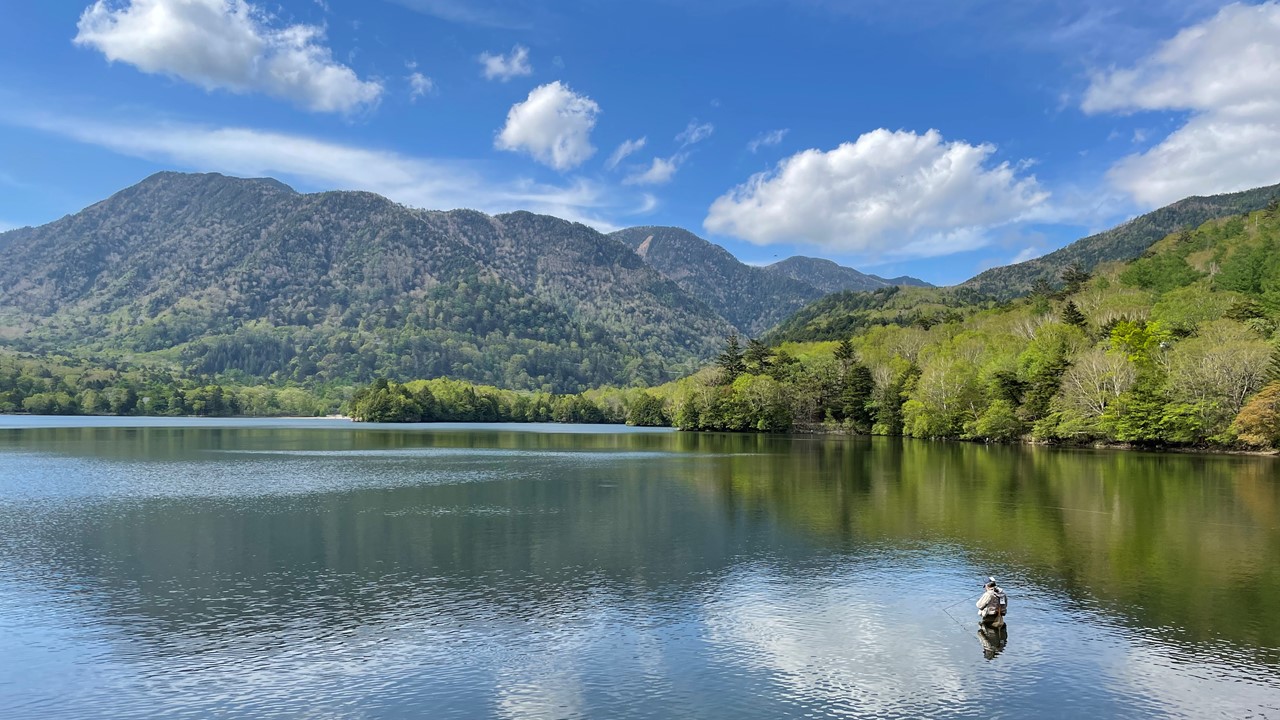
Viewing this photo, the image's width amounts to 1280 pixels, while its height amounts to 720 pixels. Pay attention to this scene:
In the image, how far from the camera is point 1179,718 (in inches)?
712

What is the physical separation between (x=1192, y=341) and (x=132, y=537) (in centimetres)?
11513

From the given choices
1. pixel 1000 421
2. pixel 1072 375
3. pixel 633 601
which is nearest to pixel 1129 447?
pixel 1072 375

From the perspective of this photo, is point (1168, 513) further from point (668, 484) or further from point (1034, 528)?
point (668, 484)

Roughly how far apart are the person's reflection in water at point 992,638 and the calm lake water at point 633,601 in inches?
4.3

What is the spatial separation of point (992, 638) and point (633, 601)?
11.6m

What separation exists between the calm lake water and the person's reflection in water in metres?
0.11

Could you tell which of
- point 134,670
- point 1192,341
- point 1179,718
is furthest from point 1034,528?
point 1192,341

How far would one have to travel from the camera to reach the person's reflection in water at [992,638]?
22922mm

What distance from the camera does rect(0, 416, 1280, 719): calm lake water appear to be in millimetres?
19594

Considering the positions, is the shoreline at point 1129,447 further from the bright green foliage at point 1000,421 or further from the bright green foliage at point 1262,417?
the bright green foliage at point 1262,417

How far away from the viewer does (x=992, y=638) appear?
948 inches

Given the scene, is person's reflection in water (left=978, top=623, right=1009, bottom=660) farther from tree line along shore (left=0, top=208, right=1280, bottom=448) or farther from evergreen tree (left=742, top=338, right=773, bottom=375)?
evergreen tree (left=742, top=338, right=773, bottom=375)

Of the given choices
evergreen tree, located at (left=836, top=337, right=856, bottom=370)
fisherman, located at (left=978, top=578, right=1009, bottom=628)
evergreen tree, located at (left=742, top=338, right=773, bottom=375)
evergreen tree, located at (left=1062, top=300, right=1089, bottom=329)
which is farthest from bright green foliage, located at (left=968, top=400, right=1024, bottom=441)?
fisherman, located at (left=978, top=578, right=1009, bottom=628)

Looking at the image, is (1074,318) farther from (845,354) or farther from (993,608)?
(993,608)
